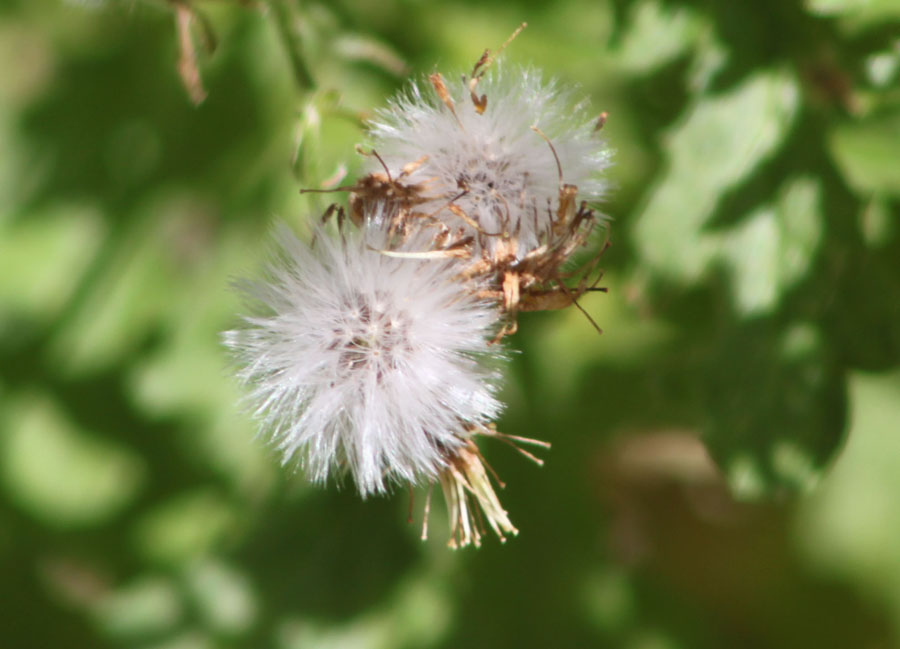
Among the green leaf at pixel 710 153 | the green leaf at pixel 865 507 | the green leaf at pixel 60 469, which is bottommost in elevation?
the green leaf at pixel 865 507

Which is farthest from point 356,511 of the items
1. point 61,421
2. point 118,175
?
point 118,175

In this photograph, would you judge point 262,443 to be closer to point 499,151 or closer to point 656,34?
point 499,151

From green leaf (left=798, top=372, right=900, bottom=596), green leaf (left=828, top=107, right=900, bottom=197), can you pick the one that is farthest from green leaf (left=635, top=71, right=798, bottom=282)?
green leaf (left=798, top=372, right=900, bottom=596)

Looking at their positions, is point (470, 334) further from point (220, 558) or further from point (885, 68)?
point (220, 558)

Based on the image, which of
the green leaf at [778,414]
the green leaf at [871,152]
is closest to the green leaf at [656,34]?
the green leaf at [871,152]

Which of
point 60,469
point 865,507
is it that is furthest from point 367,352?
point 865,507

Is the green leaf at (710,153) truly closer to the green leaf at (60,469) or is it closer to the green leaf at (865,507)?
the green leaf at (865,507)

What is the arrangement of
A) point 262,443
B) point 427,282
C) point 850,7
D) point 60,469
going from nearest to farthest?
point 427,282, point 850,7, point 262,443, point 60,469
